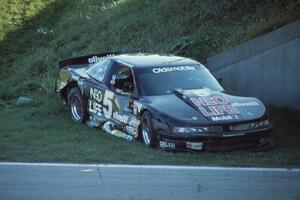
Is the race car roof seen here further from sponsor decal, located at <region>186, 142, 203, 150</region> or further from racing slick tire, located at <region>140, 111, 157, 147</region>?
sponsor decal, located at <region>186, 142, 203, 150</region>

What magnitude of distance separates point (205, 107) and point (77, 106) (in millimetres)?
3715

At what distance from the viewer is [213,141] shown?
10.2 m

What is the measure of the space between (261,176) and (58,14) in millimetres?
19459

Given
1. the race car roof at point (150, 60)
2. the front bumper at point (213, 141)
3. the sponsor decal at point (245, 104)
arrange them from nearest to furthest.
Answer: the front bumper at point (213, 141) < the sponsor decal at point (245, 104) < the race car roof at point (150, 60)

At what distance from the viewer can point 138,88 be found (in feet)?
37.8

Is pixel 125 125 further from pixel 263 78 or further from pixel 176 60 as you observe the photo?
pixel 263 78

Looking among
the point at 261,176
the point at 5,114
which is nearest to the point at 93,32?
the point at 5,114

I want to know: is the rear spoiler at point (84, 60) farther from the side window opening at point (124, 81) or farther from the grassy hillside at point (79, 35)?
the side window opening at point (124, 81)

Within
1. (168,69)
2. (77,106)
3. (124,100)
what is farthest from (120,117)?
(77,106)

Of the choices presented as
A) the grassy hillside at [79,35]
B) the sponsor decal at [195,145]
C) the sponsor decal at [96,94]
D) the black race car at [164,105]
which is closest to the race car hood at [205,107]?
the black race car at [164,105]

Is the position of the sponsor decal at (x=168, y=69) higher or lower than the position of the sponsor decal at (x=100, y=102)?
higher

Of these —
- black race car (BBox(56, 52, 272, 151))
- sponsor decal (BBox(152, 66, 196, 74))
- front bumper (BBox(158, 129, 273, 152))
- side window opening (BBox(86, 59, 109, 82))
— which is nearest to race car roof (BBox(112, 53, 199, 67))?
black race car (BBox(56, 52, 272, 151))

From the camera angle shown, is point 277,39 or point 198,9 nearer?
point 277,39

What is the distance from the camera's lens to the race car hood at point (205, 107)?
33.8 feet
